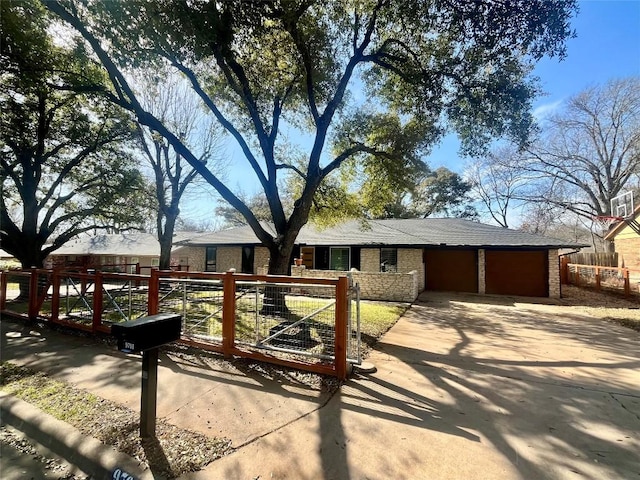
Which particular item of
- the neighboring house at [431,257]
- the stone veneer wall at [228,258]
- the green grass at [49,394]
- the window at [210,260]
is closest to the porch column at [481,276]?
the neighboring house at [431,257]

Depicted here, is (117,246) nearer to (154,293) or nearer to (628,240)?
(154,293)

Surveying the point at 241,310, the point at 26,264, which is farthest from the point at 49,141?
the point at 241,310

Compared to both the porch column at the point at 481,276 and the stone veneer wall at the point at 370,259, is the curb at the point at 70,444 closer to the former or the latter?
the stone veneer wall at the point at 370,259

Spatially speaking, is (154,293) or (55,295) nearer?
(154,293)

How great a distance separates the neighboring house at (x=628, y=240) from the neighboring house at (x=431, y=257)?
6838mm

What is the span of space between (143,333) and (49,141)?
14324 millimetres

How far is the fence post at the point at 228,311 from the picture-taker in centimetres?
479

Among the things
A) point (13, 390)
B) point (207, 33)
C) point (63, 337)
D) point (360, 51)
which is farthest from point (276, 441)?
point (360, 51)

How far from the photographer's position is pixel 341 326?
4.05 meters

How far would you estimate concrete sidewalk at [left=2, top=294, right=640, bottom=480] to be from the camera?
97.0 inches

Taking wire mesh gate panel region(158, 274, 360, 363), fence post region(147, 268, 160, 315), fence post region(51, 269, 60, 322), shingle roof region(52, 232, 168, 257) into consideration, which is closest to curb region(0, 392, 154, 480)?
fence post region(147, 268, 160, 315)

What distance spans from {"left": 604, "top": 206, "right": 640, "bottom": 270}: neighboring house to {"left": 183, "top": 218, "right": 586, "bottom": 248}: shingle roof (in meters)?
6.19

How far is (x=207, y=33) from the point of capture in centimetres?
585

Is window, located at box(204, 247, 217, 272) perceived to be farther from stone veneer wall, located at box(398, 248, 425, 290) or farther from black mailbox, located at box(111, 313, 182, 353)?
black mailbox, located at box(111, 313, 182, 353)
